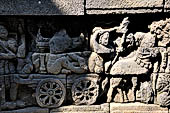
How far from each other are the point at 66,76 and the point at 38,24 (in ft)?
2.84

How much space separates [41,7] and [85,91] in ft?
4.50

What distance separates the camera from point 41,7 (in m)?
3.82

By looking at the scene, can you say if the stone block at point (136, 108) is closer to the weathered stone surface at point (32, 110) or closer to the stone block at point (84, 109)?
the stone block at point (84, 109)

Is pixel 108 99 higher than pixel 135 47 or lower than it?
lower

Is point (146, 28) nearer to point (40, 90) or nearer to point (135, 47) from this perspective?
point (135, 47)

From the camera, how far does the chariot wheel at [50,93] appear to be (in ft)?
13.2

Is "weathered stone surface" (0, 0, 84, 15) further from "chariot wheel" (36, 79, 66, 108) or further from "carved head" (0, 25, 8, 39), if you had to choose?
"chariot wheel" (36, 79, 66, 108)

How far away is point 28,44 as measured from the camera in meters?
4.10

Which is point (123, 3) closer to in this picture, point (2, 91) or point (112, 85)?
point (112, 85)

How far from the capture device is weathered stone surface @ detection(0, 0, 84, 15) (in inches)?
150

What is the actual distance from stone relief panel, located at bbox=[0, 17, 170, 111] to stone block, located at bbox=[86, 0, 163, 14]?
6.6 inches

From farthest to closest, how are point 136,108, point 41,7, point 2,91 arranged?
point 136,108
point 2,91
point 41,7

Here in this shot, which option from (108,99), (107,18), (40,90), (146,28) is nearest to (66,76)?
(40,90)

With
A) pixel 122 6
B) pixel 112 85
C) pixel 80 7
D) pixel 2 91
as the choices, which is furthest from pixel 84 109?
pixel 122 6
